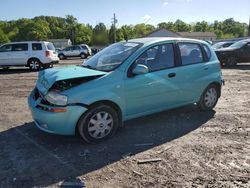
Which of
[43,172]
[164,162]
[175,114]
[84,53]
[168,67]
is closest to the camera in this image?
[43,172]

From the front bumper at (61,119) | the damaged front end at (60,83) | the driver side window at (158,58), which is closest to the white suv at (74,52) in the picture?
the driver side window at (158,58)

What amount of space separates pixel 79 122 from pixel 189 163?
1.83 meters

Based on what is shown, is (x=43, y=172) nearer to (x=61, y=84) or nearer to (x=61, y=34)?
(x=61, y=84)

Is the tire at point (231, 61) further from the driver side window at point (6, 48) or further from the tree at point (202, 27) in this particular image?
the tree at point (202, 27)

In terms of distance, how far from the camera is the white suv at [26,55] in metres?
18.0

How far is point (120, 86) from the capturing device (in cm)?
532

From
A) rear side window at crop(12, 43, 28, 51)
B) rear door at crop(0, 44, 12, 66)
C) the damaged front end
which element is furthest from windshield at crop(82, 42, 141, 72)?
rear door at crop(0, 44, 12, 66)

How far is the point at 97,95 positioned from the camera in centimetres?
504

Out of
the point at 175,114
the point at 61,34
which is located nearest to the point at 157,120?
the point at 175,114

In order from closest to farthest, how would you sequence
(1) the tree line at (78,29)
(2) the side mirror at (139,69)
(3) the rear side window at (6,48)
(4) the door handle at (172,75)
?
(2) the side mirror at (139,69) < (4) the door handle at (172,75) < (3) the rear side window at (6,48) < (1) the tree line at (78,29)

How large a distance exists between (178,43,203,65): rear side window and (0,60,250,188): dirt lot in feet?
3.89

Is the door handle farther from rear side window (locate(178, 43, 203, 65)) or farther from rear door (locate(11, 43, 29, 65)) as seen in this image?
rear door (locate(11, 43, 29, 65))

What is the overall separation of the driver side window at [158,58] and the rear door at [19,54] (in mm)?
13587

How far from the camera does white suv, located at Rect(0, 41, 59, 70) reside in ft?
59.1
